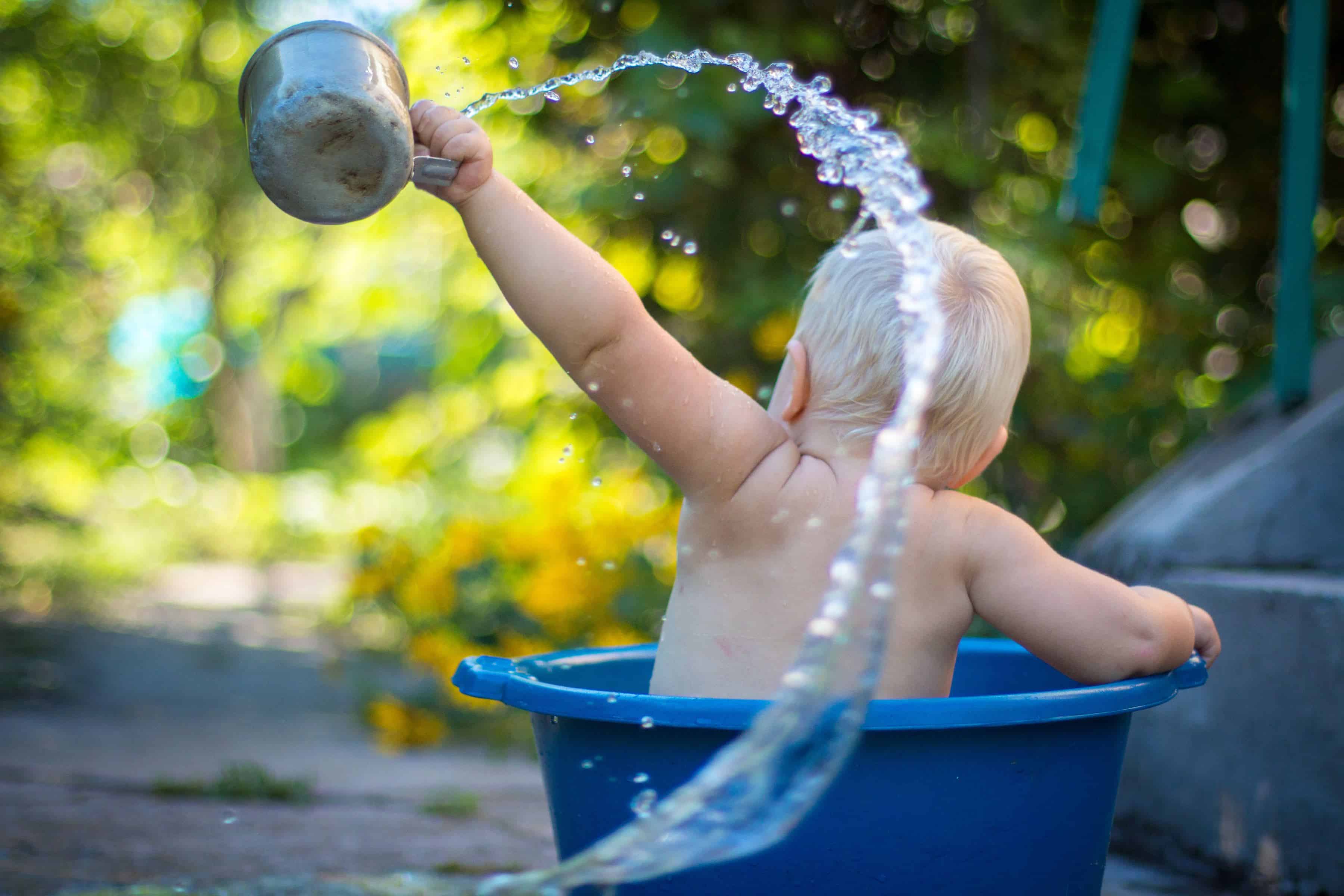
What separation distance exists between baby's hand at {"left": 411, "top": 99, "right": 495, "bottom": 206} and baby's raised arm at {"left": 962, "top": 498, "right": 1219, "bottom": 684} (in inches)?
22.2

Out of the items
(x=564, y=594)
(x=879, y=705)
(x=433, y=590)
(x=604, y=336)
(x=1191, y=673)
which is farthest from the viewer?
(x=433, y=590)

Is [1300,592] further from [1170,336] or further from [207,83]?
[207,83]

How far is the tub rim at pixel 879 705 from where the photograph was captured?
0.88 m

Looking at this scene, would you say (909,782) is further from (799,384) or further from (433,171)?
(433,171)

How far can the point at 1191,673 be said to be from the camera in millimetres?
1117

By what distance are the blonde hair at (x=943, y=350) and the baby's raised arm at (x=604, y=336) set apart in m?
0.12

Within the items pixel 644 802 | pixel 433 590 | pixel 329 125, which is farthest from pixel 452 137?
pixel 433 590

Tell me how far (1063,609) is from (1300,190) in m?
1.41

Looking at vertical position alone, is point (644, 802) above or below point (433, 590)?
below

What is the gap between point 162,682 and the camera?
353 centimetres

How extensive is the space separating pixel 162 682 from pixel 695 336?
2112 mm

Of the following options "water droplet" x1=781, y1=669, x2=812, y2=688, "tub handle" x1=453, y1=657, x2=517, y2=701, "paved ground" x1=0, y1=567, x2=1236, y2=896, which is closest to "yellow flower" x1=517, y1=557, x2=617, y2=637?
"paved ground" x1=0, y1=567, x2=1236, y2=896

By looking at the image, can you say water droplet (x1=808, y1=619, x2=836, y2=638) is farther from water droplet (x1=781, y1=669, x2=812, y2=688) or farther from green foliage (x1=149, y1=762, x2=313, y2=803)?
green foliage (x1=149, y1=762, x2=313, y2=803)

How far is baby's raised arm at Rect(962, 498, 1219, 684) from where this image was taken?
3.41ft
